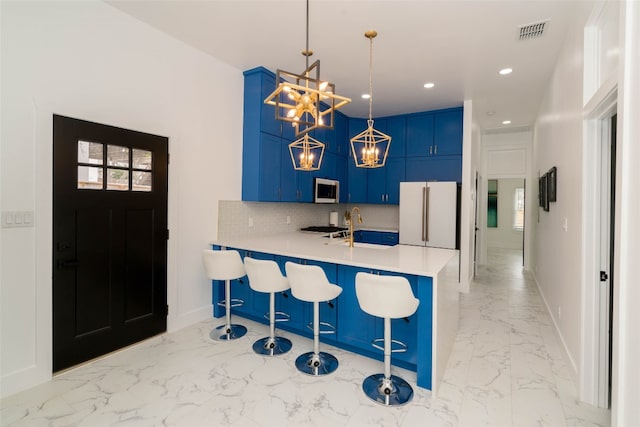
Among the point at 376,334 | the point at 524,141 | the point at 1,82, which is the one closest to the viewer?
the point at 1,82

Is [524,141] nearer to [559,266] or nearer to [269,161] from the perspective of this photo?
[559,266]

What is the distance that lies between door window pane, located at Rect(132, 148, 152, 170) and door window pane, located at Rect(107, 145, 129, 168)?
0.07 meters

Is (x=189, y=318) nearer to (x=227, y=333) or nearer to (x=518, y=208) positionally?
(x=227, y=333)

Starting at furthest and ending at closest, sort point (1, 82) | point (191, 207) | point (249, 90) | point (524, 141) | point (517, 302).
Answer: point (524, 141)
point (517, 302)
point (249, 90)
point (191, 207)
point (1, 82)

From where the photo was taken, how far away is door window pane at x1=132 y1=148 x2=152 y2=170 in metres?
2.91

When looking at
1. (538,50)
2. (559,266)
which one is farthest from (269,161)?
(559,266)

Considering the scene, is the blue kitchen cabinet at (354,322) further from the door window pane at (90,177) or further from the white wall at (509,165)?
the white wall at (509,165)

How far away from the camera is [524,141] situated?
6.86 metres

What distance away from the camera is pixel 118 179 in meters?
2.79

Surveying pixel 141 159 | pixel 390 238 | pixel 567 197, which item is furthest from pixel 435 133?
pixel 141 159

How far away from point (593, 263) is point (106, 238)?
3.82 metres

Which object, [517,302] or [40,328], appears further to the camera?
[517,302]

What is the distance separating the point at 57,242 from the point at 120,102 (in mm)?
1296

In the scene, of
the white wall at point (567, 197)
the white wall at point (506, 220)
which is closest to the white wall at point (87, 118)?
the white wall at point (567, 197)
